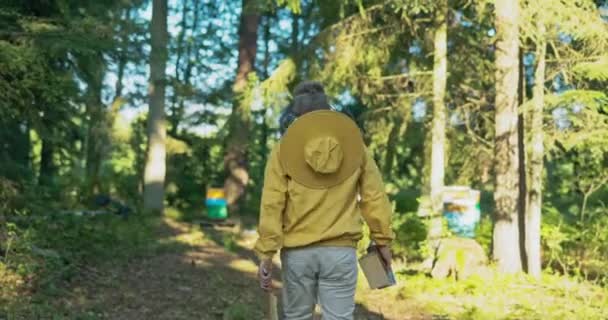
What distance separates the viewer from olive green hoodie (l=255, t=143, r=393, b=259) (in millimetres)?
3645

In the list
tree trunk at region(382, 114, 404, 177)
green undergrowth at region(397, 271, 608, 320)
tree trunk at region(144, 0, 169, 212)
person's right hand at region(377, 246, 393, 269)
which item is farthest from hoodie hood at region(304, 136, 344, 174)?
tree trunk at region(144, 0, 169, 212)

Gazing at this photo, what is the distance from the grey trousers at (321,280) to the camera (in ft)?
12.1

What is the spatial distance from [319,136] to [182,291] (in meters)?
5.62

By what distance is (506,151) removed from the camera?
10.5 meters

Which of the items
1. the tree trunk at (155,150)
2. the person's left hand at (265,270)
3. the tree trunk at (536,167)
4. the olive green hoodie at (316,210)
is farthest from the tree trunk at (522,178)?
the tree trunk at (155,150)

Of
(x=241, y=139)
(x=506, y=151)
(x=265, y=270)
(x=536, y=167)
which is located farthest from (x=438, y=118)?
(x=265, y=270)

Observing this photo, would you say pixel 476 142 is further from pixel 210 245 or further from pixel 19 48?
pixel 19 48

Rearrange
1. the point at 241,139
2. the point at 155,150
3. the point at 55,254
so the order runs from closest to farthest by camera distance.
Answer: the point at 55,254
the point at 155,150
the point at 241,139

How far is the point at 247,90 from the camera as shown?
1293cm

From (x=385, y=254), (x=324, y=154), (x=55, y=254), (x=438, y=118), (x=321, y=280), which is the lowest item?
(x=55, y=254)

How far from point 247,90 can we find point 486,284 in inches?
226

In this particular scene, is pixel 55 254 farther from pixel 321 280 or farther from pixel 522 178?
pixel 522 178

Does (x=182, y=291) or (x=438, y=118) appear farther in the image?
(x=438, y=118)

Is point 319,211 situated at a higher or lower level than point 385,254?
higher
